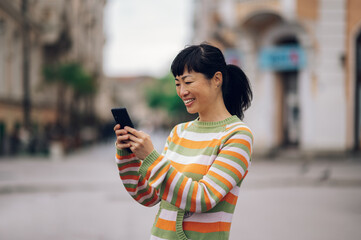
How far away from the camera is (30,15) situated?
24.4m

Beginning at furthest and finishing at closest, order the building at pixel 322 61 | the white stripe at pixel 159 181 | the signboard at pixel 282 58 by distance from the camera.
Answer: the signboard at pixel 282 58, the building at pixel 322 61, the white stripe at pixel 159 181

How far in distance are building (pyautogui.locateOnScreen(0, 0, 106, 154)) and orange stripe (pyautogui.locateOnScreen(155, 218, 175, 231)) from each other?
19.2m

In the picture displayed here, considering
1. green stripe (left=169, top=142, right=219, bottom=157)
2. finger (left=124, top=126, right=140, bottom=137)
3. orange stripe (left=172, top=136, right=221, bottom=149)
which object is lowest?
green stripe (left=169, top=142, right=219, bottom=157)

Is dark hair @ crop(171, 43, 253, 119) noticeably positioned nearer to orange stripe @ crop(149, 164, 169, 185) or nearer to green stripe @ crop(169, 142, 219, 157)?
green stripe @ crop(169, 142, 219, 157)

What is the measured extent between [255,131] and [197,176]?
1730cm

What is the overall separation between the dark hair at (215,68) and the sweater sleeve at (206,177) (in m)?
0.30

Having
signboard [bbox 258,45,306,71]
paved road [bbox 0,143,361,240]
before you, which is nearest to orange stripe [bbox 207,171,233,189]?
paved road [bbox 0,143,361,240]

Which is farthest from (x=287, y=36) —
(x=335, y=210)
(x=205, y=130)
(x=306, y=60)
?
(x=205, y=130)

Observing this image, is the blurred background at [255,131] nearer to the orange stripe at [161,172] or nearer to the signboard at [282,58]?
the signboard at [282,58]

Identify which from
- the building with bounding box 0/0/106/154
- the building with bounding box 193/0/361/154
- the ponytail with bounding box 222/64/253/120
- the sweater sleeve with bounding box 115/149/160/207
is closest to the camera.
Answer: the sweater sleeve with bounding box 115/149/160/207

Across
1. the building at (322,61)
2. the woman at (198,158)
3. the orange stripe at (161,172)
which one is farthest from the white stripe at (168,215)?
the building at (322,61)

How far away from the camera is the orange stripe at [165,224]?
1866 millimetres

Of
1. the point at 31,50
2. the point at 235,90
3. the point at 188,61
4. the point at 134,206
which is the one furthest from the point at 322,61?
the point at 188,61

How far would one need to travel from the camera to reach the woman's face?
6.16 ft
